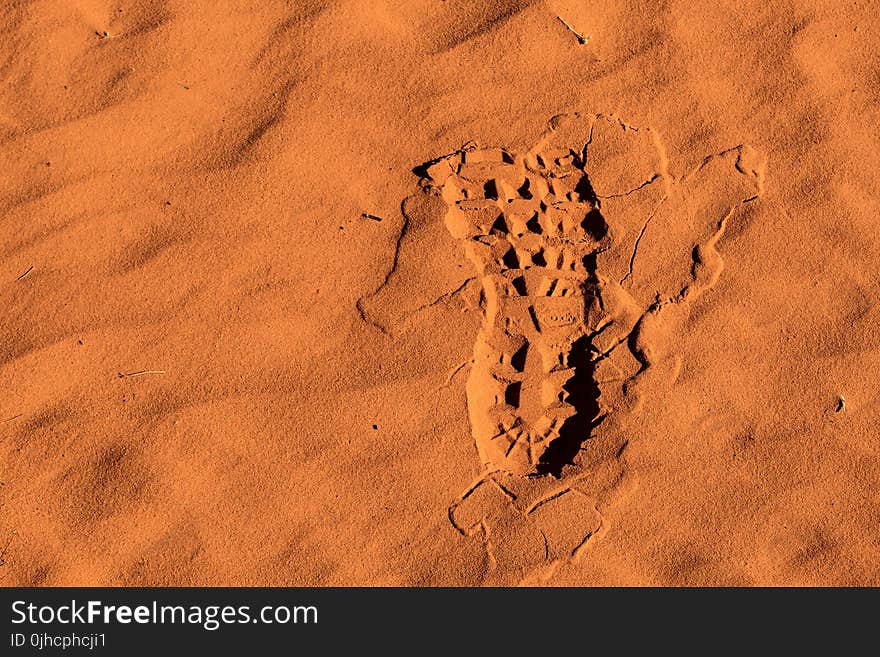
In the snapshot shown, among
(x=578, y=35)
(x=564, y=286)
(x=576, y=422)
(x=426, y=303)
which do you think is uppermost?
(x=578, y=35)

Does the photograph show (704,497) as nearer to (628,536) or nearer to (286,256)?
Result: (628,536)

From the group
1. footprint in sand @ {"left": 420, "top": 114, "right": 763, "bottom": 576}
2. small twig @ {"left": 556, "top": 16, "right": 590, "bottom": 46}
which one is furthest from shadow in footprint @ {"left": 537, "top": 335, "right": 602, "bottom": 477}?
small twig @ {"left": 556, "top": 16, "right": 590, "bottom": 46}

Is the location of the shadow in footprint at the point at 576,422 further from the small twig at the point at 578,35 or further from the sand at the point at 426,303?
the small twig at the point at 578,35

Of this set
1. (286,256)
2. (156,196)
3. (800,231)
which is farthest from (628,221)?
(156,196)

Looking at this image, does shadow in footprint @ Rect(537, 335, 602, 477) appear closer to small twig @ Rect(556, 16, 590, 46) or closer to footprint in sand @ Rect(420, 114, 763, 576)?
footprint in sand @ Rect(420, 114, 763, 576)

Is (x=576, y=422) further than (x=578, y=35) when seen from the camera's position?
No

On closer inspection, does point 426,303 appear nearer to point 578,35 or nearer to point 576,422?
point 576,422

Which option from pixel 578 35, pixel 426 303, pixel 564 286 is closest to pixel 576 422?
pixel 564 286

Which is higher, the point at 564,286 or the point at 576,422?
the point at 564,286

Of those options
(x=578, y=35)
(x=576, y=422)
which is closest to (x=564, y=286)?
(x=576, y=422)
